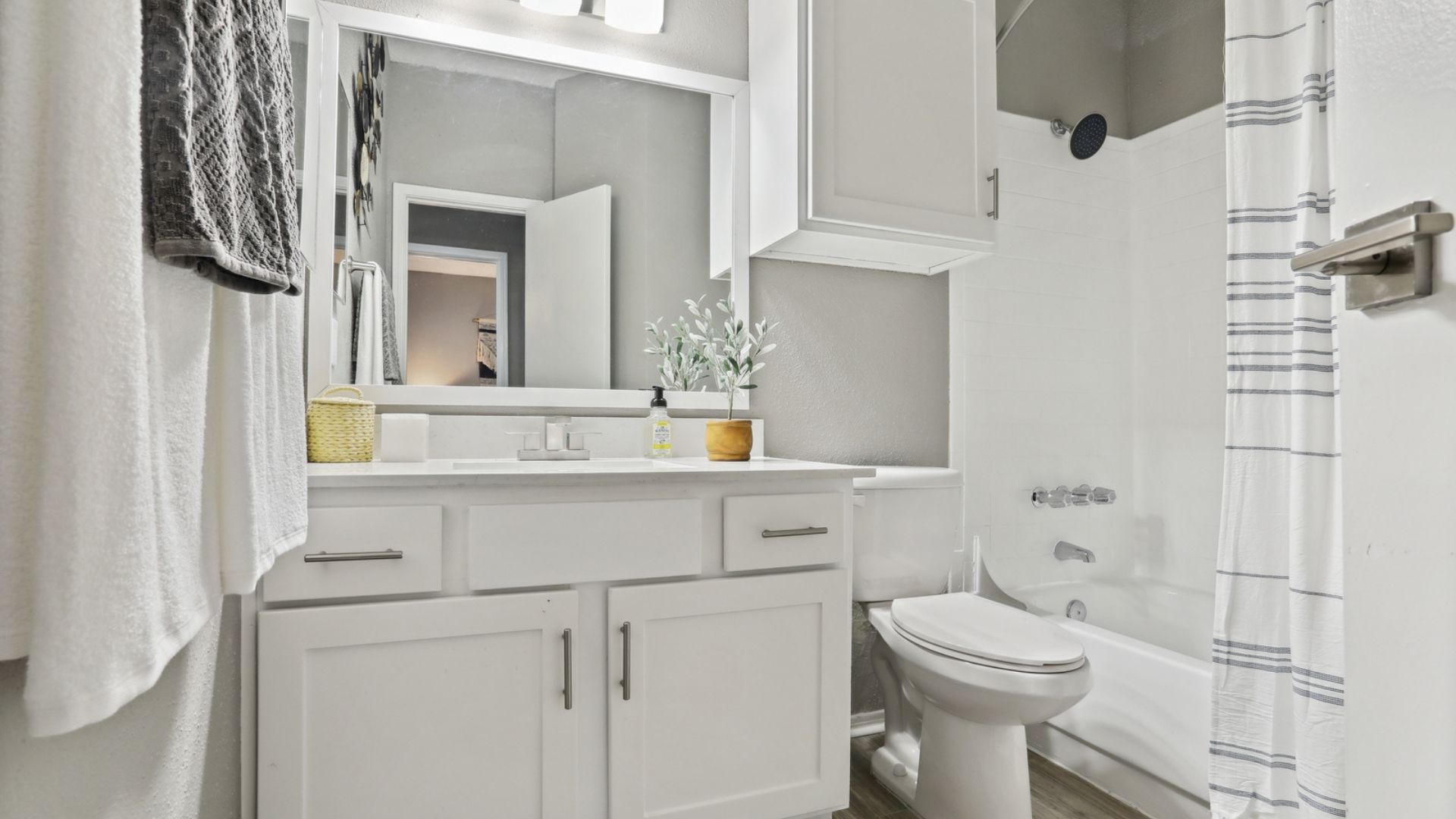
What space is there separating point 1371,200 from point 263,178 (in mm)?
1041

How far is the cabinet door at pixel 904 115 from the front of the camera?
1.76m

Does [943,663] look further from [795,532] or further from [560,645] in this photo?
[560,645]

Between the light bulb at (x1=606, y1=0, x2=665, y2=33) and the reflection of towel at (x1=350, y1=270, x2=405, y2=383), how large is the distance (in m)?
0.93

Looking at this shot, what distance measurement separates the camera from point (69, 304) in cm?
46

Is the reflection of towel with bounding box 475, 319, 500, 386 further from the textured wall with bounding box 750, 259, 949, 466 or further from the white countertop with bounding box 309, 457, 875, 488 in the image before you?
the textured wall with bounding box 750, 259, 949, 466

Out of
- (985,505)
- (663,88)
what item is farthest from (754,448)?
(663,88)

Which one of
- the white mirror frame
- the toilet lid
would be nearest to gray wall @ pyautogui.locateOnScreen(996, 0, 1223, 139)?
the white mirror frame

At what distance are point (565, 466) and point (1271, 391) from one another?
1287 mm

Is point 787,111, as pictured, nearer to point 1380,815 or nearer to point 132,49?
point 132,49

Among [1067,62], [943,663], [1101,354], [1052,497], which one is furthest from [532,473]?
[1067,62]

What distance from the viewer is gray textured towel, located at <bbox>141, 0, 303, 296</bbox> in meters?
0.58

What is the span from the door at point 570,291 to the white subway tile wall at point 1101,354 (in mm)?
1145

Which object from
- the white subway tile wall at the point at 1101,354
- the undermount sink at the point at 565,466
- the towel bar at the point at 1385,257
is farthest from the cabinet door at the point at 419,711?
the white subway tile wall at the point at 1101,354

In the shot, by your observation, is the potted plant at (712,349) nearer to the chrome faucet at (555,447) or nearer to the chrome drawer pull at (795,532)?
the chrome faucet at (555,447)
